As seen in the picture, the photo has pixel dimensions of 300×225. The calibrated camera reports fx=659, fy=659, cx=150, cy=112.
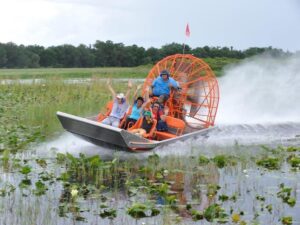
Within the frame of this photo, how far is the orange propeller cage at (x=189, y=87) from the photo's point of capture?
15414mm

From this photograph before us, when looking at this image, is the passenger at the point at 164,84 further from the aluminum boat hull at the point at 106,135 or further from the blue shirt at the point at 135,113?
the aluminum boat hull at the point at 106,135

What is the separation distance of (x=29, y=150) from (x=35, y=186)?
3.18 metres

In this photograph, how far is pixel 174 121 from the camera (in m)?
14.3

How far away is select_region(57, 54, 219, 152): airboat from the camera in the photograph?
12.3m

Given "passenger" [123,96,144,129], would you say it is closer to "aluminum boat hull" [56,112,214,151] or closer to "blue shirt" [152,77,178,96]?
"aluminum boat hull" [56,112,214,151]

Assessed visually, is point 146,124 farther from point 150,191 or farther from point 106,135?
point 150,191

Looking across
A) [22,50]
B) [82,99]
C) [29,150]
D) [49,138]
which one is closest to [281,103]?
[82,99]

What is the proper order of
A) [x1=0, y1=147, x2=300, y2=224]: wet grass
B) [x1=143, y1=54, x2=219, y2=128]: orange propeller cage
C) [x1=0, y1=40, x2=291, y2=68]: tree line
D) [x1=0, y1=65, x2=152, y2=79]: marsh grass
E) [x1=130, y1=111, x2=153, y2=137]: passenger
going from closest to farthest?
[x1=0, y1=147, x2=300, y2=224]: wet grass < [x1=130, y1=111, x2=153, y2=137]: passenger < [x1=143, y1=54, x2=219, y2=128]: orange propeller cage < [x1=0, y1=65, x2=152, y2=79]: marsh grass < [x1=0, y1=40, x2=291, y2=68]: tree line

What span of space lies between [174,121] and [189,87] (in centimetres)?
194

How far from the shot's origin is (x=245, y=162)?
39.3 ft

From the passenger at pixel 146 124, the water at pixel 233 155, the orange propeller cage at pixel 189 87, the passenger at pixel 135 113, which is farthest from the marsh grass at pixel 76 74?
the passenger at pixel 146 124

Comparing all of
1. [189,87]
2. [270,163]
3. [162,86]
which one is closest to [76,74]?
[189,87]

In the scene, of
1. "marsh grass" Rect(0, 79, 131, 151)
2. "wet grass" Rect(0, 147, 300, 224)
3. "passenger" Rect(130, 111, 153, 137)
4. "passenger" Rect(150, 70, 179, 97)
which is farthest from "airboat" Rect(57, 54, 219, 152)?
"marsh grass" Rect(0, 79, 131, 151)

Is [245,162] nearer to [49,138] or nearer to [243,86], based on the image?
[49,138]
